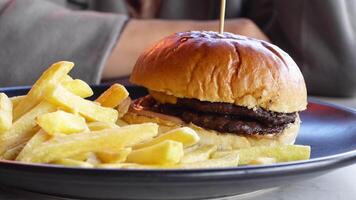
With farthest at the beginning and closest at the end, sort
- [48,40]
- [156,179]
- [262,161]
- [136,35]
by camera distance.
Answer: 1. [136,35]
2. [48,40]
3. [262,161]
4. [156,179]

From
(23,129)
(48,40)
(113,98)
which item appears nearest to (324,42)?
(48,40)

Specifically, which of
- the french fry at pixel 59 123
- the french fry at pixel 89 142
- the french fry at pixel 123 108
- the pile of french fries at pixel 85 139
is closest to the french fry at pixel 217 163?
the pile of french fries at pixel 85 139

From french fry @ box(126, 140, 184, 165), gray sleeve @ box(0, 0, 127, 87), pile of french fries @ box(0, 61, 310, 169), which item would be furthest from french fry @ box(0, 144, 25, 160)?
gray sleeve @ box(0, 0, 127, 87)

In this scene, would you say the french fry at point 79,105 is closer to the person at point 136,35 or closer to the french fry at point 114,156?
the french fry at point 114,156

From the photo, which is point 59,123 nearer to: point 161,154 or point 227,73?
point 161,154

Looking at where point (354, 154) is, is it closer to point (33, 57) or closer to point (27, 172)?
point (27, 172)

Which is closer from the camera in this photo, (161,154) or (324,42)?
(161,154)

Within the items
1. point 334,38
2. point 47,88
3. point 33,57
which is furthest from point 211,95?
point 334,38

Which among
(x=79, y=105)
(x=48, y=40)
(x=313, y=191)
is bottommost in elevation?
(x=48, y=40)
